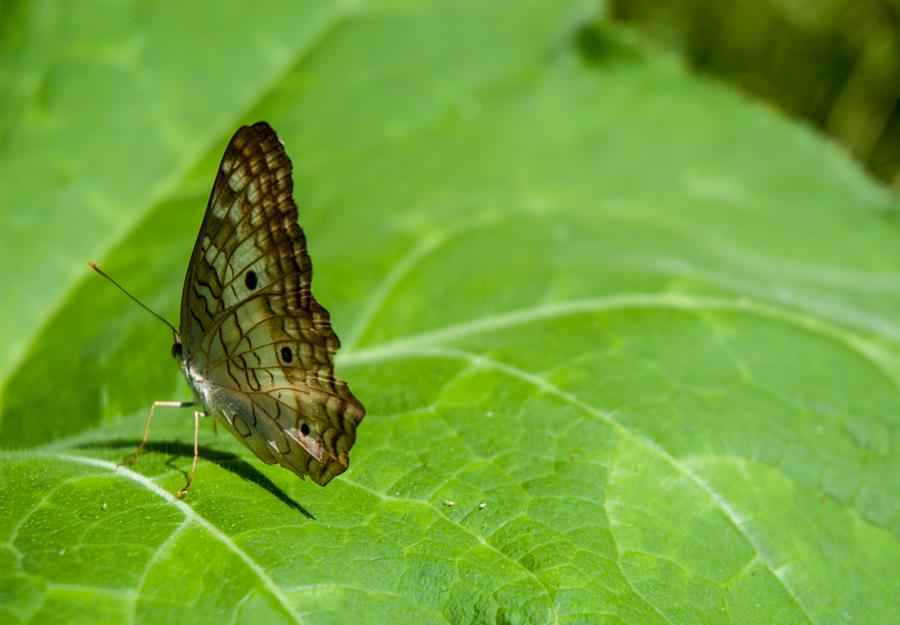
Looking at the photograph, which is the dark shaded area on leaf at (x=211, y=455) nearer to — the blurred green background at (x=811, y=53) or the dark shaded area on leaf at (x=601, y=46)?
the dark shaded area on leaf at (x=601, y=46)

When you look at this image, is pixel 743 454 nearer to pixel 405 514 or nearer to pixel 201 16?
pixel 405 514

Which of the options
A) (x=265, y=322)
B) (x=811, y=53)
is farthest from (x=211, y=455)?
(x=811, y=53)

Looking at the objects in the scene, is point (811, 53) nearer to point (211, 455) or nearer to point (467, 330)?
point (467, 330)

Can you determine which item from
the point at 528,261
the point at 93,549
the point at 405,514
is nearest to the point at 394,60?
the point at 528,261

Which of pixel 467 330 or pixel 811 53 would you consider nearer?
pixel 467 330

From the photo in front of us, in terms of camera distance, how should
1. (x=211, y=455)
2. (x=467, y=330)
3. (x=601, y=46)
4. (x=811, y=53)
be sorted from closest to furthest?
(x=211, y=455)
(x=467, y=330)
(x=601, y=46)
(x=811, y=53)

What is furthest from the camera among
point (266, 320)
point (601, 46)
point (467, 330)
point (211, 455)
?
point (601, 46)

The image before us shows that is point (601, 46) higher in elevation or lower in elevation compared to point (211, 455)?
higher

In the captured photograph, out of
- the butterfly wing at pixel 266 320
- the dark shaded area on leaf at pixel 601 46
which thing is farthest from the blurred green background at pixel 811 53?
the butterfly wing at pixel 266 320
